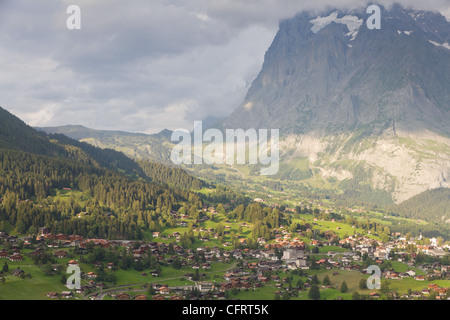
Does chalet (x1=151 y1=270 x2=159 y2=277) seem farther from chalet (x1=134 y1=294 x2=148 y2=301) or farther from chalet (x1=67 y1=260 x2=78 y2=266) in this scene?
chalet (x1=67 y1=260 x2=78 y2=266)

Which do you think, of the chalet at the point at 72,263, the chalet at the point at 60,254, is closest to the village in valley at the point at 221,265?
the chalet at the point at 60,254

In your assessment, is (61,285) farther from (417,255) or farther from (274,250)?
(417,255)

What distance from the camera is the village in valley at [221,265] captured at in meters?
83.2

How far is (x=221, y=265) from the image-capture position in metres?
110

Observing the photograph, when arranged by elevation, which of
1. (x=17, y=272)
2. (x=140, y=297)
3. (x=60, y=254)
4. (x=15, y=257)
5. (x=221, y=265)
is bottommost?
(x=221, y=265)

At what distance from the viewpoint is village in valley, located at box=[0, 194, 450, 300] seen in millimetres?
83250

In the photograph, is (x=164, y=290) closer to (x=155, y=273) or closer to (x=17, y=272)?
(x=155, y=273)

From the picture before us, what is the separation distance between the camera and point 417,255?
127750mm

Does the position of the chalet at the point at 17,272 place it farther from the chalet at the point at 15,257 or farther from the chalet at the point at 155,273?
the chalet at the point at 155,273

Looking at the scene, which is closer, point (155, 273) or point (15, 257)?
point (15, 257)

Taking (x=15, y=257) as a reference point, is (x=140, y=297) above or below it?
below

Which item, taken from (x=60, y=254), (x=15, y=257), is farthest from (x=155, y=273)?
(x=15, y=257)
